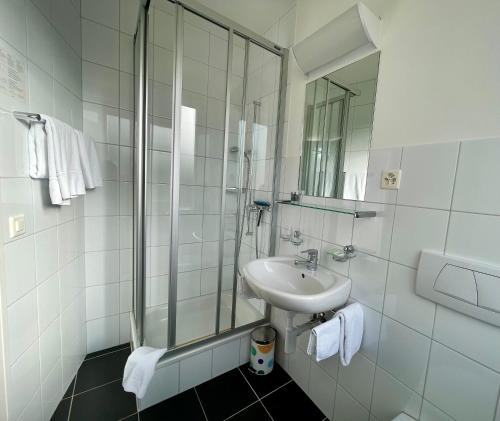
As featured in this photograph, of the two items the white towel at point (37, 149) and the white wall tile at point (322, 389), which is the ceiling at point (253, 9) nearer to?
the white towel at point (37, 149)

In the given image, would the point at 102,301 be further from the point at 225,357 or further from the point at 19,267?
the point at 225,357

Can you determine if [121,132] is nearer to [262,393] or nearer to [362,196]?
[362,196]

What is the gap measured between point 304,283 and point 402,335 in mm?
490

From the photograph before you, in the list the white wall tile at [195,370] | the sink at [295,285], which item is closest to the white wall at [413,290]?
the sink at [295,285]

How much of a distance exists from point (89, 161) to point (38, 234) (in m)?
0.53

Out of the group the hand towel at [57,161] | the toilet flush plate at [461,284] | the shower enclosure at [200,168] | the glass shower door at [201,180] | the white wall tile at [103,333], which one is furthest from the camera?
the white wall tile at [103,333]

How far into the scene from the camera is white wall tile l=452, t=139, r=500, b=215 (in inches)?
28.6

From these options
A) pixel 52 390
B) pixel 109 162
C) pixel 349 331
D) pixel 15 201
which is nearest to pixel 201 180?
pixel 109 162

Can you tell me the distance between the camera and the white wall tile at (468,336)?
74 cm

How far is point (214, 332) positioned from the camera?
1550 mm

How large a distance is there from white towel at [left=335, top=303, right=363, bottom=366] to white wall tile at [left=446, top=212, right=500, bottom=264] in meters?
0.50

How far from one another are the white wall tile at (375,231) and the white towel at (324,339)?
37cm

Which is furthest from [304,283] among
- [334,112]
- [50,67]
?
[50,67]

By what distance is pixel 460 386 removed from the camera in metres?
0.81
